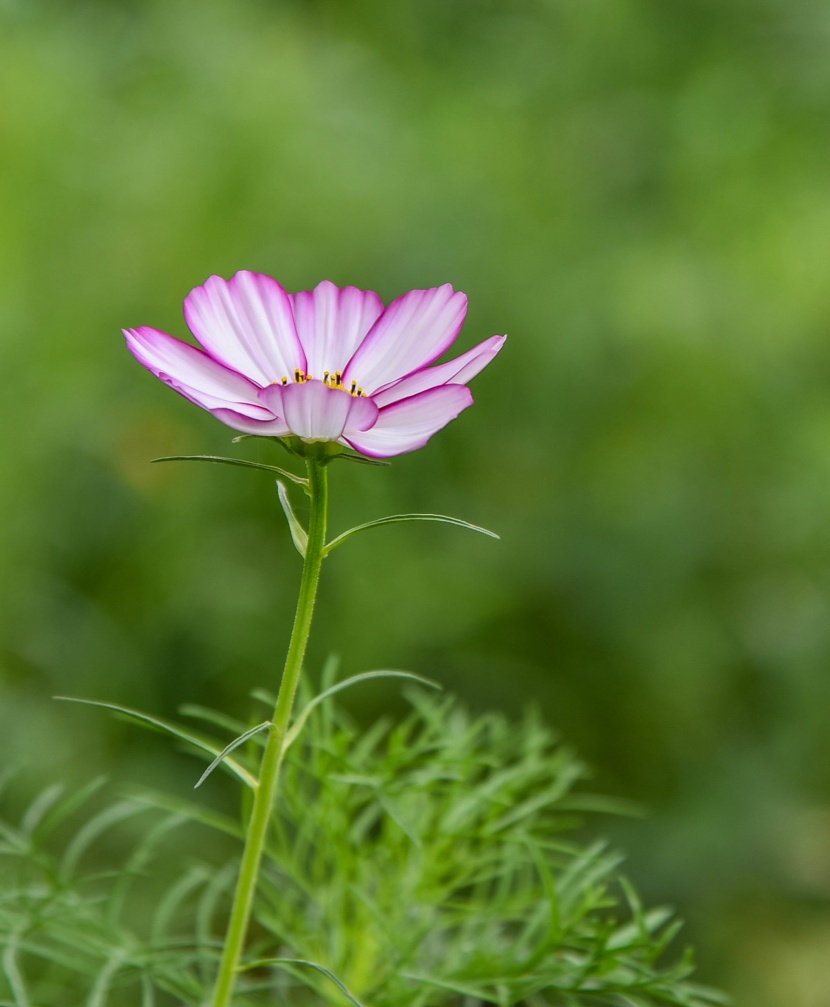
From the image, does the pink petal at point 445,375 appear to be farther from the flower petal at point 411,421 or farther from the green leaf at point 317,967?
the green leaf at point 317,967

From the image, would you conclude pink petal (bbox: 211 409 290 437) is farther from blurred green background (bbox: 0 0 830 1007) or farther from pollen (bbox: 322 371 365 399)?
blurred green background (bbox: 0 0 830 1007)

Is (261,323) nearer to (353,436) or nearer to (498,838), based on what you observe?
(353,436)

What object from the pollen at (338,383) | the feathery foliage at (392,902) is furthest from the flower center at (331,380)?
the feathery foliage at (392,902)

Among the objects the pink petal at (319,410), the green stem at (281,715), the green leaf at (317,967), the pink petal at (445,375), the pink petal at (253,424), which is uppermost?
the pink petal at (445,375)

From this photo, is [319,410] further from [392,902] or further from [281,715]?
[392,902]

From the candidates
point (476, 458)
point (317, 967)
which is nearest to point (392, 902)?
point (317, 967)

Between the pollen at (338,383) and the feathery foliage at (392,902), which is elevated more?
the pollen at (338,383)

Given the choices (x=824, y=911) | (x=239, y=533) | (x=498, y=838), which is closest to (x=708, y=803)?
(x=824, y=911)
